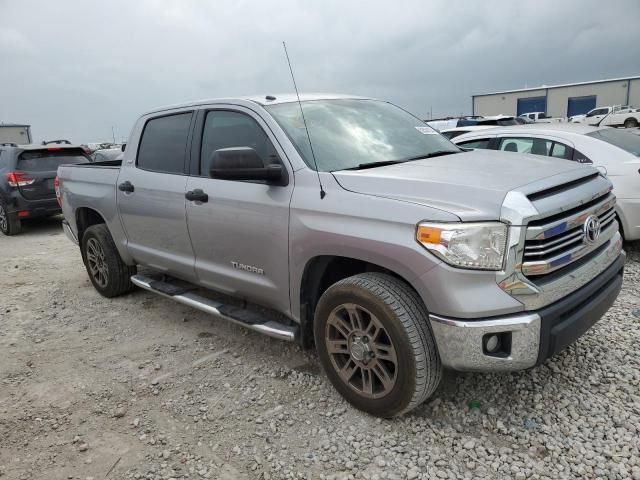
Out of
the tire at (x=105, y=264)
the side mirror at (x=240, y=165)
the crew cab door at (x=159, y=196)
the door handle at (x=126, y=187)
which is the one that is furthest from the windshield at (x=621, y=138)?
the tire at (x=105, y=264)

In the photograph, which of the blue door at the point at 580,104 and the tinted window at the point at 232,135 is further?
the blue door at the point at 580,104

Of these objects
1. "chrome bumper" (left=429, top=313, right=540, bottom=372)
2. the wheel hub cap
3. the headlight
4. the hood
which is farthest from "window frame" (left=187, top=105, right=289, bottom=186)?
"chrome bumper" (left=429, top=313, right=540, bottom=372)

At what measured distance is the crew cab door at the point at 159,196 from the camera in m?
3.88

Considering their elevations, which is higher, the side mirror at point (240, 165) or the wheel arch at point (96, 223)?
the side mirror at point (240, 165)

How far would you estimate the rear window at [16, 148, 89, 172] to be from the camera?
A: 938 cm

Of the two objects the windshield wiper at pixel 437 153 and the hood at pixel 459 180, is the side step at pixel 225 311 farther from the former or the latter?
the windshield wiper at pixel 437 153

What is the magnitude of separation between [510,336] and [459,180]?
0.81 metres

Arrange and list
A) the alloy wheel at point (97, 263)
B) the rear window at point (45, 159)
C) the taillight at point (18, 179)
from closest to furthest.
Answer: the alloy wheel at point (97, 263), the taillight at point (18, 179), the rear window at point (45, 159)

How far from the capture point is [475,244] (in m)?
2.31

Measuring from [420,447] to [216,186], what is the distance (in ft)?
6.90

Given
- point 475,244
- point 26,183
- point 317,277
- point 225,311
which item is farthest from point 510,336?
point 26,183

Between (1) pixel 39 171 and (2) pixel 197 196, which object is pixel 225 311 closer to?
(2) pixel 197 196

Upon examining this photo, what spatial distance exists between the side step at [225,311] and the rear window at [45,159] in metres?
6.20

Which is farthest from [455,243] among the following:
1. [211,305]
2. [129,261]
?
[129,261]
